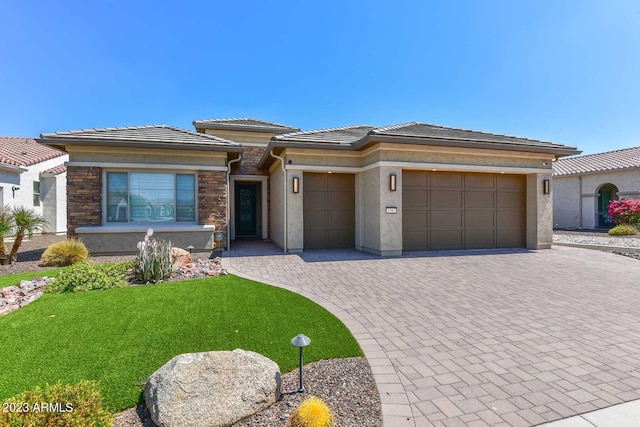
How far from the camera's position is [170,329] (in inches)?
157

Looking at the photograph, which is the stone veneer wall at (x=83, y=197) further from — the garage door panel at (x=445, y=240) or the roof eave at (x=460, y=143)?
the garage door panel at (x=445, y=240)

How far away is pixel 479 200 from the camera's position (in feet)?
37.5

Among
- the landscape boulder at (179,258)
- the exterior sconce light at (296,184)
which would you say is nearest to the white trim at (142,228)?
the landscape boulder at (179,258)

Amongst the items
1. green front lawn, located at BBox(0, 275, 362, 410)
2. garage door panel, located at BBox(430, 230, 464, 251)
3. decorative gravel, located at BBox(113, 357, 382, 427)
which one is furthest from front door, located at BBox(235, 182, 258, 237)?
decorative gravel, located at BBox(113, 357, 382, 427)

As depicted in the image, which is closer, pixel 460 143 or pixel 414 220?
pixel 460 143

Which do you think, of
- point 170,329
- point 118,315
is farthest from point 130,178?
point 170,329

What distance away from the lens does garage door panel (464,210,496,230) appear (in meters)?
11.3

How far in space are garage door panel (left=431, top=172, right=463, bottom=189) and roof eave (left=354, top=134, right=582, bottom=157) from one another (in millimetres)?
1188

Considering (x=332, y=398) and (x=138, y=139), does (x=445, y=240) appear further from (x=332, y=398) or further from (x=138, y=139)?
(x=138, y=139)

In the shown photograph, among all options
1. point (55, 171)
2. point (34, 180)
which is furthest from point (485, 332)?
point (55, 171)

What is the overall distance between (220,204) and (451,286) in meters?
8.08

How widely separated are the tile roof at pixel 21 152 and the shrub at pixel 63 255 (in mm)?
7894

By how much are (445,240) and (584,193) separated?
16531 millimetres

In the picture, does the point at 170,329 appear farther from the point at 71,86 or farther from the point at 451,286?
the point at 71,86
